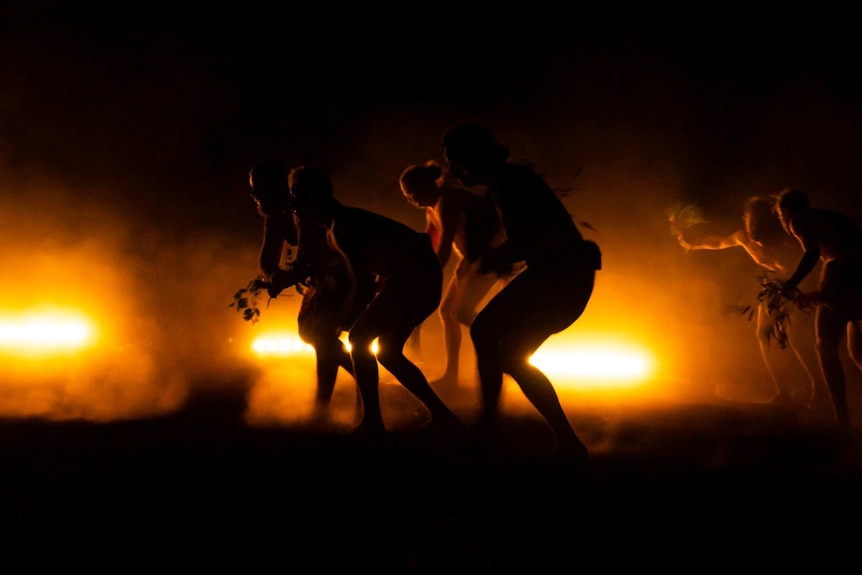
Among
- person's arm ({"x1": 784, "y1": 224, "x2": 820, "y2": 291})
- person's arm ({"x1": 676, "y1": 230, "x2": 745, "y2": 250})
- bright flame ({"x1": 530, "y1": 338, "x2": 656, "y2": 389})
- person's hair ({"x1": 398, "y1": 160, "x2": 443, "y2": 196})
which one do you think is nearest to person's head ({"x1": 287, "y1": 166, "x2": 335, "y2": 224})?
person's hair ({"x1": 398, "y1": 160, "x2": 443, "y2": 196})

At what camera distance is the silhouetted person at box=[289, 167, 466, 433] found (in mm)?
3775

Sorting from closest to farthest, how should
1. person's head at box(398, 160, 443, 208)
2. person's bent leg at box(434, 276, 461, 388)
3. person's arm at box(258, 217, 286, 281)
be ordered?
person's arm at box(258, 217, 286, 281)
person's head at box(398, 160, 443, 208)
person's bent leg at box(434, 276, 461, 388)

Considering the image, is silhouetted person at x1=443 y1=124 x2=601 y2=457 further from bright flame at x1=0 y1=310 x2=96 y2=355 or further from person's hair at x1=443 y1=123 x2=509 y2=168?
bright flame at x1=0 y1=310 x2=96 y2=355

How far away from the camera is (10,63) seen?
9.14m

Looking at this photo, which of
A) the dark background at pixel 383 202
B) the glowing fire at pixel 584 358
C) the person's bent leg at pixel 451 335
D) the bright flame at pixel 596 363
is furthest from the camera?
the glowing fire at pixel 584 358

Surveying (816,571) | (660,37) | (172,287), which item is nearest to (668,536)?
(816,571)

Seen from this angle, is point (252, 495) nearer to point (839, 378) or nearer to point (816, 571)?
point (816, 571)

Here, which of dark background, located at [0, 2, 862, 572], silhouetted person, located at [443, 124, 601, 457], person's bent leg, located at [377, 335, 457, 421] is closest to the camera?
dark background, located at [0, 2, 862, 572]

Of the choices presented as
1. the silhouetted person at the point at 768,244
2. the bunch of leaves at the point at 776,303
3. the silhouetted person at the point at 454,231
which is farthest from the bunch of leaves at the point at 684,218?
the silhouetted person at the point at 454,231

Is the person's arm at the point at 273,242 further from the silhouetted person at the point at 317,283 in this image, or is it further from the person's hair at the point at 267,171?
the person's hair at the point at 267,171

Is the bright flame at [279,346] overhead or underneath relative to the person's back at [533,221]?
overhead

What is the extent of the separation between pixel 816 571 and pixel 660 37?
624cm

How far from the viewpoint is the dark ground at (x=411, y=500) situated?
94.8 inches

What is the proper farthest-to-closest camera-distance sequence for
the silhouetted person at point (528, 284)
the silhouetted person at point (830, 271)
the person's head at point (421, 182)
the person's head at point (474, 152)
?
the person's head at point (421, 182) < the silhouetted person at point (830, 271) < the person's head at point (474, 152) < the silhouetted person at point (528, 284)
